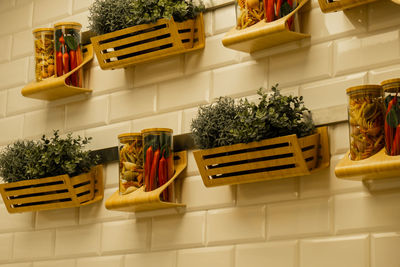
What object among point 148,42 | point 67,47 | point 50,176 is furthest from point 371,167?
point 67,47

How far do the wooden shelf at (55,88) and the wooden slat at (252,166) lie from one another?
0.90 metres

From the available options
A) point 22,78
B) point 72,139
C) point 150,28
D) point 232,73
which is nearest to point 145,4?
point 150,28

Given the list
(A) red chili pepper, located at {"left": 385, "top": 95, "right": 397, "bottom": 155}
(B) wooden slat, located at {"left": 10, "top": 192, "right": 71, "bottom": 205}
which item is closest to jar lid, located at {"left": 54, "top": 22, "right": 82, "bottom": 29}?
(B) wooden slat, located at {"left": 10, "top": 192, "right": 71, "bottom": 205}

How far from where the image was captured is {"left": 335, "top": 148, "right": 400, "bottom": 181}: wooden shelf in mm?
1957

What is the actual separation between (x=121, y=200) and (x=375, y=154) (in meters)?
1.00

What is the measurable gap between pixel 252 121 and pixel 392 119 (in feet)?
1.52

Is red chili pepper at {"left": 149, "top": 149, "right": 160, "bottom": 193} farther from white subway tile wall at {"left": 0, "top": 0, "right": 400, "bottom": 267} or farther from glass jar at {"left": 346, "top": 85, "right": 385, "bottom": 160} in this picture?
glass jar at {"left": 346, "top": 85, "right": 385, "bottom": 160}

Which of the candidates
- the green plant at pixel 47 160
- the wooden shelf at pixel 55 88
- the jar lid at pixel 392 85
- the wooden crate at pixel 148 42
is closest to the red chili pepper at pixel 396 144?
the jar lid at pixel 392 85

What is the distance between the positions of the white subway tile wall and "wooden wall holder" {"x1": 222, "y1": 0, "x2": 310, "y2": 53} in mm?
47

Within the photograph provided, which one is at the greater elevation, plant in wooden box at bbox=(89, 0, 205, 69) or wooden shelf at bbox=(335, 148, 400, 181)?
plant in wooden box at bbox=(89, 0, 205, 69)

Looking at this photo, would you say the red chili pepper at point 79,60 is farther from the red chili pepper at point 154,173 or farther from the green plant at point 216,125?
the green plant at point 216,125

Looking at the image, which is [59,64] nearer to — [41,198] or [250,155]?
[41,198]

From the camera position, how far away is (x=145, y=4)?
2.67 meters

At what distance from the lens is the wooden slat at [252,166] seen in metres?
2.23
